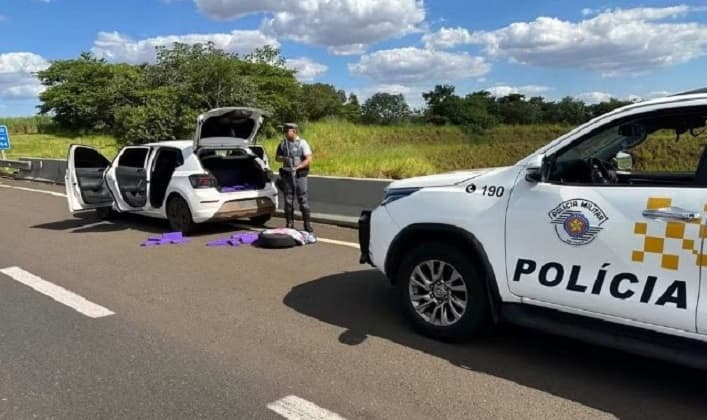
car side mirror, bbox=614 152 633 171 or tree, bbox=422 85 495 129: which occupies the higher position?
tree, bbox=422 85 495 129

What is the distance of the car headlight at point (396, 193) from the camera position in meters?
4.75

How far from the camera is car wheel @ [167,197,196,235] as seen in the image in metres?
9.31

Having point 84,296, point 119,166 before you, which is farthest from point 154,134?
point 84,296

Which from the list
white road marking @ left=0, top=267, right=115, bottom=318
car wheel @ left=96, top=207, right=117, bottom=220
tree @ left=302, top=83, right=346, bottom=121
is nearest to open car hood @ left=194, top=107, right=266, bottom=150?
car wheel @ left=96, top=207, right=117, bottom=220

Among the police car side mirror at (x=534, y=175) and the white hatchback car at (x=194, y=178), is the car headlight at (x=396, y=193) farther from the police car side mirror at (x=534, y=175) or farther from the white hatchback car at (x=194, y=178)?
the white hatchback car at (x=194, y=178)

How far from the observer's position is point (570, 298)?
3795 mm

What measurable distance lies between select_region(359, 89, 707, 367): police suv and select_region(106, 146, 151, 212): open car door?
6.58m

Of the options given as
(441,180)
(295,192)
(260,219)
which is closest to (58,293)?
(295,192)

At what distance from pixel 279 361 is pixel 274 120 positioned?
34.5 meters

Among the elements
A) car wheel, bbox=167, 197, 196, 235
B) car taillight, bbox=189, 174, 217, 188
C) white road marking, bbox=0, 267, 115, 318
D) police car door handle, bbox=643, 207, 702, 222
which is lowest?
white road marking, bbox=0, 267, 115, 318

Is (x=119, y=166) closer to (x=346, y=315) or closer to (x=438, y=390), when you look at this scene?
(x=346, y=315)

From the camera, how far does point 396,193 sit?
4871mm

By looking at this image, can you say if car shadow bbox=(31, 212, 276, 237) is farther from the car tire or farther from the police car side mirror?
the police car side mirror

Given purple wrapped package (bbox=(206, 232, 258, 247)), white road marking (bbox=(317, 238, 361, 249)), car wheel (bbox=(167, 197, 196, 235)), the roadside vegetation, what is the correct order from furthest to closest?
the roadside vegetation
car wheel (bbox=(167, 197, 196, 235))
purple wrapped package (bbox=(206, 232, 258, 247))
white road marking (bbox=(317, 238, 361, 249))
